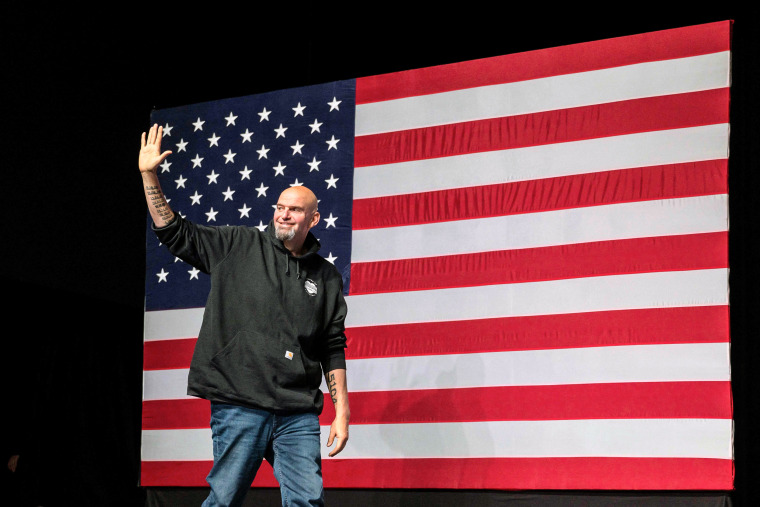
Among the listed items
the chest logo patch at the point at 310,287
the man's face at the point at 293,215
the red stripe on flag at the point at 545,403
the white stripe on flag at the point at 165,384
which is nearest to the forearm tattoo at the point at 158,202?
the man's face at the point at 293,215

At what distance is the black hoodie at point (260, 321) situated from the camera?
10.5 feet

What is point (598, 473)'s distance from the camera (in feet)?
13.5

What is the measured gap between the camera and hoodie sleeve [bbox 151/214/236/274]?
3264 mm

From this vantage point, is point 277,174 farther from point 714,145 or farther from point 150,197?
point 714,145

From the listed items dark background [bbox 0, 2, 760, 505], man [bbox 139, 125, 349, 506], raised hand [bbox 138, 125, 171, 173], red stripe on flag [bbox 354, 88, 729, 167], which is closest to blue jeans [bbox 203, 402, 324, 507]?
man [bbox 139, 125, 349, 506]

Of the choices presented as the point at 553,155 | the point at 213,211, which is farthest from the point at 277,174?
the point at 553,155

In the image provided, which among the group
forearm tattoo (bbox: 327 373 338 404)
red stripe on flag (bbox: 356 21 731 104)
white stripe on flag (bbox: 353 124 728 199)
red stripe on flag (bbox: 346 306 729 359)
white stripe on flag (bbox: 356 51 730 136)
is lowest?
forearm tattoo (bbox: 327 373 338 404)

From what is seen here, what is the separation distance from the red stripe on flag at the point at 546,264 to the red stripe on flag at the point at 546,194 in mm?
210

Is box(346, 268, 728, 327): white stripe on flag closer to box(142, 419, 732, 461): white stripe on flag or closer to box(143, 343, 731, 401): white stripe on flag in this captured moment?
box(143, 343, 731, 401): white stripe on flag

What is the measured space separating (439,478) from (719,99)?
2.27 meters


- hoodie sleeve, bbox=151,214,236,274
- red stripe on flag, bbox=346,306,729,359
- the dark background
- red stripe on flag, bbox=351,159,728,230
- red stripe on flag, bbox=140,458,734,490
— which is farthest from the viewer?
the dark background

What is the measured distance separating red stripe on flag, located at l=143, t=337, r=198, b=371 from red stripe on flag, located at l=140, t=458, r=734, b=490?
61 centimetres

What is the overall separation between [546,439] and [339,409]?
133 centimetres

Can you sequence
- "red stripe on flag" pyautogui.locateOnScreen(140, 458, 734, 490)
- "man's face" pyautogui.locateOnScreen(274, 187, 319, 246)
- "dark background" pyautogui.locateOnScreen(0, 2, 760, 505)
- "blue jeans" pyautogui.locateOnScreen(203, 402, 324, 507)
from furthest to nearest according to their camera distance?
1. "dark background" pyautogui.locateOnScreen(0, 2, 760, 505)
2. "red stripe on flag" pyautogui.locateOnScreen(140, 458, 734, 490)
3. "man's face" pyautogui.locateOnScreen(274, 187, 319, 246)
4. "blue jeans" pyautogui.locateOnScreen(203, 402, 324, 507)
